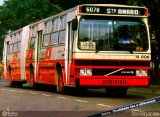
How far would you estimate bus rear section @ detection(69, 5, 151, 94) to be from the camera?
19531 millimetres

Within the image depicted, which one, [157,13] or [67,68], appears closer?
[67,68]

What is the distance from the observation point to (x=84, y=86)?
65.7 ft

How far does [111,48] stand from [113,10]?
1.41 metres

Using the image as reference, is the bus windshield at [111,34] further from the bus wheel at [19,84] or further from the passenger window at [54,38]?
the bus wheel at [19,84]

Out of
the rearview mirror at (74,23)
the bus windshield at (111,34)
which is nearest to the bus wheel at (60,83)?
the rearview mirror at (74,23)

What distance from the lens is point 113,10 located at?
20.1 meters

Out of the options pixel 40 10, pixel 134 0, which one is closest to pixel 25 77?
pixel 134 0

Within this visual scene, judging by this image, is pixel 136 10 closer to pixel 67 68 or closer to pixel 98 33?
pixel 98 33

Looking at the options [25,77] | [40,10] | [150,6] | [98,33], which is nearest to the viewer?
[98,33]

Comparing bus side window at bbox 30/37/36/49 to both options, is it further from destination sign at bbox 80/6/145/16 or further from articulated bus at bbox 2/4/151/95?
destination sign at bbox 80/6/145/16

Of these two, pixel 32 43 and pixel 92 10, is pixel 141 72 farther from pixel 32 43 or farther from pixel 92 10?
pixel 32 43

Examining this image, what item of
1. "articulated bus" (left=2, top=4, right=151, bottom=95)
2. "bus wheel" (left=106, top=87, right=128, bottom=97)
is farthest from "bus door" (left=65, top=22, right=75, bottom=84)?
"bus wheel" (left=106, top=87, right=128, bottom=97)

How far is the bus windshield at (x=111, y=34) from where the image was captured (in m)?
19.6

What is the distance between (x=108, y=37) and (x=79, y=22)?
44.6 inches
